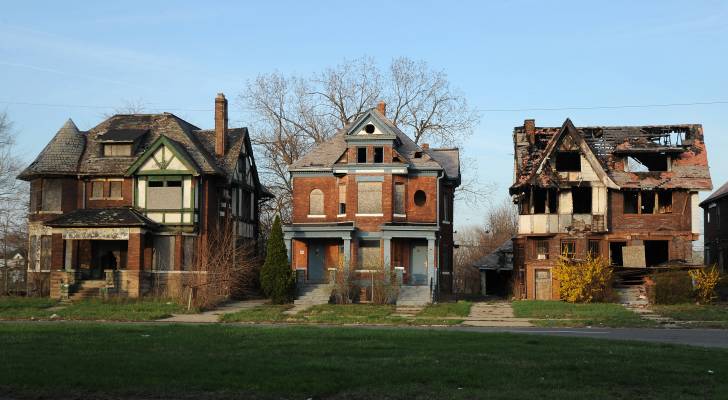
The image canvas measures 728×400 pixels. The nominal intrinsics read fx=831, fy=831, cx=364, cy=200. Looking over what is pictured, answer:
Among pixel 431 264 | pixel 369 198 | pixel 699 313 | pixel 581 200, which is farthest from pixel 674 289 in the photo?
pixel 369 198

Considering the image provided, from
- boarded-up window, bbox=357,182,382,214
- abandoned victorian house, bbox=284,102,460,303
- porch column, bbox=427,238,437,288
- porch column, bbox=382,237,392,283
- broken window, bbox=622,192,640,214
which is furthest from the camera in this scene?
broken window, bbox=622,192,640,214

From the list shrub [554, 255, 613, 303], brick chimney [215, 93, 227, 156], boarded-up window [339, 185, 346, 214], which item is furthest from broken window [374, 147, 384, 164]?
shrub [554, 255, 613, 303]

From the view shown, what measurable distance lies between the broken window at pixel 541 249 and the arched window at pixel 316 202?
42.1 ft

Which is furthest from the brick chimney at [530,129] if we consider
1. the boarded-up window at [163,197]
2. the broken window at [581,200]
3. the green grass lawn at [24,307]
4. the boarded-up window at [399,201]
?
the green grass lawn at [24,307]

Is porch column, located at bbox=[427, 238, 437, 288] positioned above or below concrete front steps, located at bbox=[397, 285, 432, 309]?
above

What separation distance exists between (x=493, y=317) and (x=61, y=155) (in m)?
27.0

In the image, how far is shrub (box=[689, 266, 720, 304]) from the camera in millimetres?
40969

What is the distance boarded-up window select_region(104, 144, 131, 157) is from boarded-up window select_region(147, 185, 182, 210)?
10.7 feet

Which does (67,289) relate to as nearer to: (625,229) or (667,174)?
(625,229)

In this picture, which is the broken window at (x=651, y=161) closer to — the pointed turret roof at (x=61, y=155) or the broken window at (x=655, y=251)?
the broken window at (x=655, y=251)

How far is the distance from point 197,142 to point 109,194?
19.4ft

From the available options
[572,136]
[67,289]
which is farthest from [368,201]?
[67,289]

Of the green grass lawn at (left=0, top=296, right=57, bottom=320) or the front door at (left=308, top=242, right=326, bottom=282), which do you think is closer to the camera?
the green grass lawn at (left=0, top=296, right=57, bottom=320)

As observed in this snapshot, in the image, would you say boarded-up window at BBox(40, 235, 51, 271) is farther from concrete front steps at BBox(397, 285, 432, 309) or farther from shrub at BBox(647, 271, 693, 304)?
shrub at BBox(647, 271, 693, 304)
